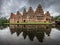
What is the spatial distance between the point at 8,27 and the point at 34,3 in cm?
149

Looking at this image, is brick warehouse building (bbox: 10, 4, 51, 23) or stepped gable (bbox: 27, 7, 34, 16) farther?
brick warehouse building (bbox: 10, 4, 51, 23)

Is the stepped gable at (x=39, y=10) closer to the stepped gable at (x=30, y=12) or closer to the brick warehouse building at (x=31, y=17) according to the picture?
the brick warehouse building at (x=31, y=17)

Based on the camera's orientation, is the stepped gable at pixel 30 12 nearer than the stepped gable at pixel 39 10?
No

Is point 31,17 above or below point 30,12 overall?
below

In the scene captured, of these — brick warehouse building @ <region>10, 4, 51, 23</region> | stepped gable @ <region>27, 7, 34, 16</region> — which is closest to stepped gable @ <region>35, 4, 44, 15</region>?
brick warehouse building @ <region>10, 4, 51, 23</region>

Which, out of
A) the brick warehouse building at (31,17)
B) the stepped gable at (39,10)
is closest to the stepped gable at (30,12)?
the brick warehouse building at (31,17)

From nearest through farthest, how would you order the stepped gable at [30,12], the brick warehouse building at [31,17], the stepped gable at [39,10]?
the stepped gable at [39,10]
the stepped gable at [30,12]
the brick warehouse building at [31,17]

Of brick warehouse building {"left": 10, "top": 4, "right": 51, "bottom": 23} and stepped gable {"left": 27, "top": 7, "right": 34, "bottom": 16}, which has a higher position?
stepped gable {"left": 27, "top": 7, "right": 34, "bottom": 16}

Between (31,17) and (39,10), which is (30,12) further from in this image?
(39,10)

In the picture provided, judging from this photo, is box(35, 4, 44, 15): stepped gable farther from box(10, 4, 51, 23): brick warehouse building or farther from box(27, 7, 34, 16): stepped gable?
box(27, 7, 34, 16): stepped gable

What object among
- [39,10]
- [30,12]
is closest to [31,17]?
[30,12]

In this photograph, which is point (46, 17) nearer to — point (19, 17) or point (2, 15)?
point (19, 17)

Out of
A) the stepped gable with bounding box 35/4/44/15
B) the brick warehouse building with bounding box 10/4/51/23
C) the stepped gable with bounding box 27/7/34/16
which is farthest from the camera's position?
the brick warehouse building with bounding box 10/4/51/23

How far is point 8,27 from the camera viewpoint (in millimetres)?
6707
